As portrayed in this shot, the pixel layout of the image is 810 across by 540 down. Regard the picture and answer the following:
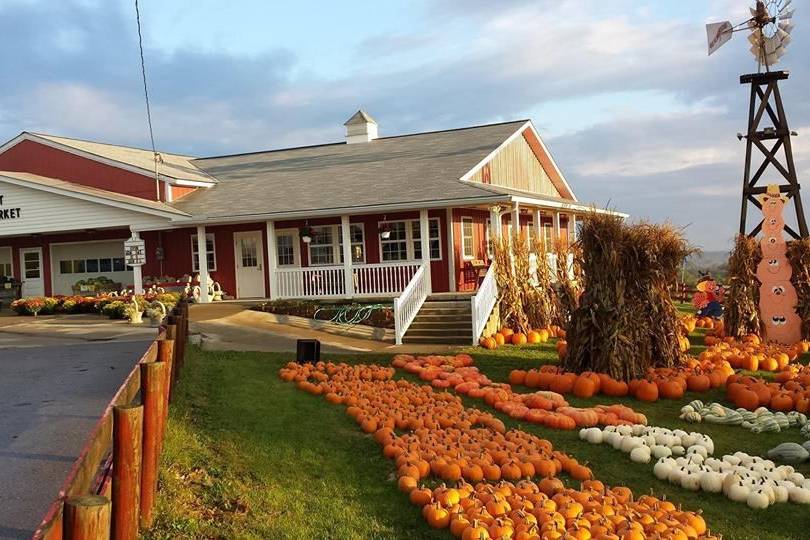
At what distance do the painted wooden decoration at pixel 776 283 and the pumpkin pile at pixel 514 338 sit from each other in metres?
4.03

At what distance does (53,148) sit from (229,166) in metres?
6.15

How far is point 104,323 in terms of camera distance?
19.0 metres

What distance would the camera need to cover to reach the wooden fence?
285 cm

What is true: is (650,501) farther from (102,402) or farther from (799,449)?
(102,402)

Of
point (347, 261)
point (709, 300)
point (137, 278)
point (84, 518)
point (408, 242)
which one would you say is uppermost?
point (408, 242)

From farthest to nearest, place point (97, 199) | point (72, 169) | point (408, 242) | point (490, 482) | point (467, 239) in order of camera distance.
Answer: point (72, 169), point (97, 199), point (467, 239), point (408, 242), point (490, 482)

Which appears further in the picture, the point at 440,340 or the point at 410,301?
the point at 410,301

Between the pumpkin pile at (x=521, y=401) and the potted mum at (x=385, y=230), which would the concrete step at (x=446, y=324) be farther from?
the potted mum at (x=385, y=230)

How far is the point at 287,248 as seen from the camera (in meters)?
22.9

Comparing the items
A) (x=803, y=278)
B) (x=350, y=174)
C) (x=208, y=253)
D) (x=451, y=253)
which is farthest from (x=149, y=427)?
(x=208, y=253)

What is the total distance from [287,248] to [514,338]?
982cm

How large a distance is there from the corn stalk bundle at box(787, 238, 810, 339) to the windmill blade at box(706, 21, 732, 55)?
758 centimetres

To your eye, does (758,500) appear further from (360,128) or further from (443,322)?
(360,128)

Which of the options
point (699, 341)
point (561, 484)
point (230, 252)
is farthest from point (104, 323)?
point (561, 484)
